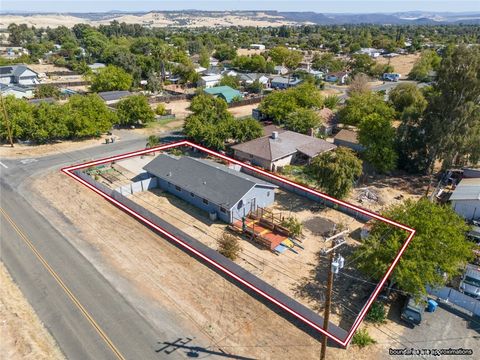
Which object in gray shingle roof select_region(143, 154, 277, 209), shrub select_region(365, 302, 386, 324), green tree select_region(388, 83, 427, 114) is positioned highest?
green tree select_region(388, 83, 427, 114)

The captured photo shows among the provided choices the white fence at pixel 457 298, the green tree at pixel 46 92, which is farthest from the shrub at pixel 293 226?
the green tree at pixel 46 92

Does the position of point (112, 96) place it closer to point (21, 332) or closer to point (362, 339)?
point (21, 332)

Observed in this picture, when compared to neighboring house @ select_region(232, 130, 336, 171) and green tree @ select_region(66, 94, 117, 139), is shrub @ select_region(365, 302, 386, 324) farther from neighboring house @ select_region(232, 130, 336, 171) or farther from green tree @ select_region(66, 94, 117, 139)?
green tree @ select_region(66, 94, 117, 139)

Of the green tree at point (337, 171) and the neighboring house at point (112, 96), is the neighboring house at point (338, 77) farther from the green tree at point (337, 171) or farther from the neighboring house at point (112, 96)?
the green tree at point (337, 171)

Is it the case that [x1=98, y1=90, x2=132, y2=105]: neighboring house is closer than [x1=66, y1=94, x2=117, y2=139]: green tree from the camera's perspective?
No

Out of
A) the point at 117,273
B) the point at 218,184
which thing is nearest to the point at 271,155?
the point at 218,184

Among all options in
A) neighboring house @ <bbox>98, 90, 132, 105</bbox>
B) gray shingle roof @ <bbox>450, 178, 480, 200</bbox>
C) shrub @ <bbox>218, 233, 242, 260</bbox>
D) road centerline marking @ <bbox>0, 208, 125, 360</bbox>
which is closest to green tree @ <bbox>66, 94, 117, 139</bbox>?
neighboring house @ <bbox>98, 90, 132, 105</bbox>

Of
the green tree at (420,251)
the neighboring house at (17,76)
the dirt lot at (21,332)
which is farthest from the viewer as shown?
the neighboring house at (17,76)
